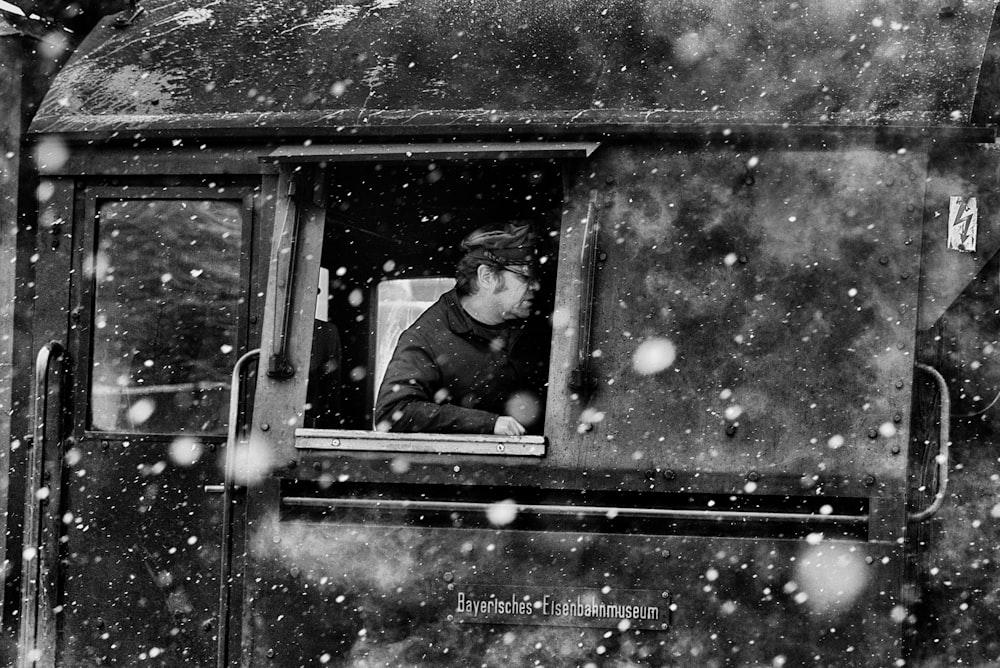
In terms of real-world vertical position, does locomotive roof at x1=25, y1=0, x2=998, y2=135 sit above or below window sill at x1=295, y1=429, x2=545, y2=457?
above

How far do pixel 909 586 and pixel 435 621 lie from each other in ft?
4.65


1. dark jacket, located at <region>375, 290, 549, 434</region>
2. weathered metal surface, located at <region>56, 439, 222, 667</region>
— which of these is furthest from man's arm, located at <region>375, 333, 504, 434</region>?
weathered metal surface, located at <region>56, 439, 222, 667</region>

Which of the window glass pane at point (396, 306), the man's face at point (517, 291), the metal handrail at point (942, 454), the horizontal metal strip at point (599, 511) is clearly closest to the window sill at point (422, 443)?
the horizontal metal strip at point (599, 511)

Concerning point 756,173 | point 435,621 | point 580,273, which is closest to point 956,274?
point 756,173

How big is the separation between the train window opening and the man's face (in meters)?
0.08

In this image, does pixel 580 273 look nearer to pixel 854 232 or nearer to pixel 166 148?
pixel 854 232

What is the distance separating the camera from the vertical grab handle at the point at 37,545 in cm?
356

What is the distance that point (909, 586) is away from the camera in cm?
314

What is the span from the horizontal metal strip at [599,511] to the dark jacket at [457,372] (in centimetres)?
27

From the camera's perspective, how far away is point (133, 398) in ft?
12.3

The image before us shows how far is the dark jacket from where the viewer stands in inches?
131

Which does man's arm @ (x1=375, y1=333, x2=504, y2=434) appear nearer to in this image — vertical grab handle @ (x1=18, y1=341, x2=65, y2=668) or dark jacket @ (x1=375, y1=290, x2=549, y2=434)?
dark jacket @ (x1=375, y1=290, x2=549, y2=434)

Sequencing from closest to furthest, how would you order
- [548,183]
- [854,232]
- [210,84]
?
[854,232]
[210,84]
[548,183]

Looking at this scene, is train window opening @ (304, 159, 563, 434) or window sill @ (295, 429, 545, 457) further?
train window opening @ (304, 159, 563, 434)
